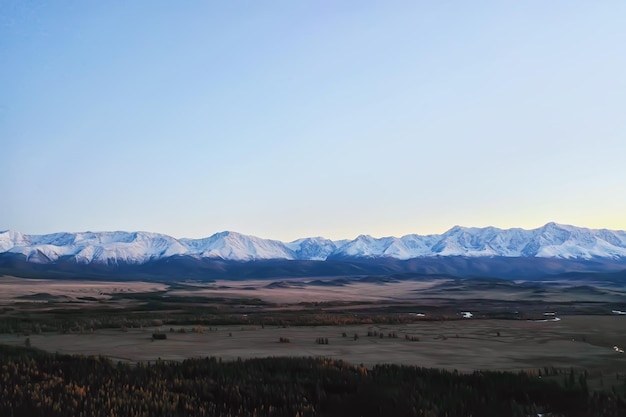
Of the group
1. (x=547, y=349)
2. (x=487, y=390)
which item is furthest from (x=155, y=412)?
(x=547, y=349)

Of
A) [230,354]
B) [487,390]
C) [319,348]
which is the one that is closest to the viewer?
[487,390]

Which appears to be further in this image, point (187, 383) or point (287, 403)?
point (187, 383)

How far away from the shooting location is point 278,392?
10.8 metres

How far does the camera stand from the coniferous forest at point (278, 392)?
939cm

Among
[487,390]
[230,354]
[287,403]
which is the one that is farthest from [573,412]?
[230,354]

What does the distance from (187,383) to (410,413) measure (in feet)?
15.0

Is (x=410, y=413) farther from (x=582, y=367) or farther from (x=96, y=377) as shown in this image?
(x=582, y=367)

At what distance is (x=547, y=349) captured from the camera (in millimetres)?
20969

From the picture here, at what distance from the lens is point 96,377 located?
11.7m

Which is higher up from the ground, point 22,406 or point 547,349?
point 22,406

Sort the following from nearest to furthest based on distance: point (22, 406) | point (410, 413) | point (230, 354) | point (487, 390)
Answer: point (22, 406) → point (410, 413) → point (487, 390) → point (230, 354)

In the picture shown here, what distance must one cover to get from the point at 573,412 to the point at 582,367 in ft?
22.6

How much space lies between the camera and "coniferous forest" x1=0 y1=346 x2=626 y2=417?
30.8 feet

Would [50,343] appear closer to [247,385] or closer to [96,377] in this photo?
[96,377]
